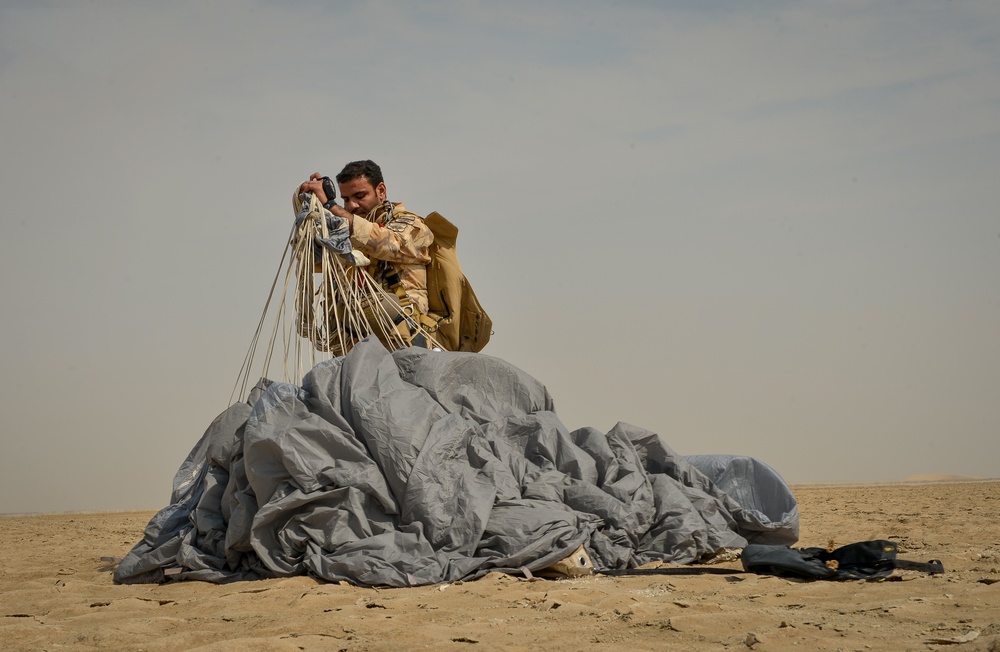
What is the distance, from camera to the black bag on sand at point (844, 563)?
327 cm

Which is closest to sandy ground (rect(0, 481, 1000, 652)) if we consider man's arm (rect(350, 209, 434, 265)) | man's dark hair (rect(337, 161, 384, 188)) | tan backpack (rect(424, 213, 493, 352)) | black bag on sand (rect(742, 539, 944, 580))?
black bag on sand (rect(742, 539, 944, 580))

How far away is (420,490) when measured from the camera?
3.63 meters

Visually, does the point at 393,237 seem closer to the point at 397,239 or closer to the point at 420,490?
the point at 397,239

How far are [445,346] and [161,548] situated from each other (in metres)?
1.86

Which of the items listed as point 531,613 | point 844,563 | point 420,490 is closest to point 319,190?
point 420,490

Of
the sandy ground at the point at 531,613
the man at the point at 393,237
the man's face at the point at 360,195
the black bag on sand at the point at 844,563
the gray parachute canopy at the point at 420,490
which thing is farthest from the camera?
the man's face at the point at 360,195

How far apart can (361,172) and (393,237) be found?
0.48 m

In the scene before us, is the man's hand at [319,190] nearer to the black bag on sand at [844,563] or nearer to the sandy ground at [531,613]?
the sandy ground at [531,613]

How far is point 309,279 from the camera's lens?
468 cm

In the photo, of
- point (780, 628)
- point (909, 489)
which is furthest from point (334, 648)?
point (909, 489)

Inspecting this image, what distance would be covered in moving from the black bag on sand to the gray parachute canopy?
1.57 feet

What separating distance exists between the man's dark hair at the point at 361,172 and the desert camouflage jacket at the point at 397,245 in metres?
0.16

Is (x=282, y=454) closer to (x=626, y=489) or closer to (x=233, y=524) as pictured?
(x=233, y=524)

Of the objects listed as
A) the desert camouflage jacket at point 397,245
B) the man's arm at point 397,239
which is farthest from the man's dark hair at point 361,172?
the man's arm at point 397,239
